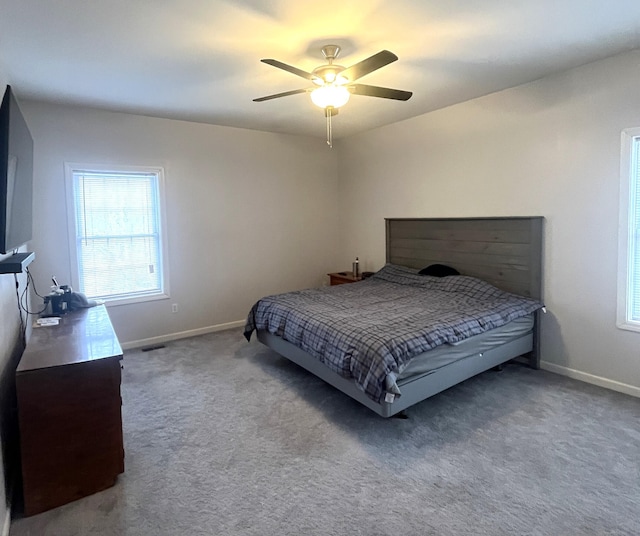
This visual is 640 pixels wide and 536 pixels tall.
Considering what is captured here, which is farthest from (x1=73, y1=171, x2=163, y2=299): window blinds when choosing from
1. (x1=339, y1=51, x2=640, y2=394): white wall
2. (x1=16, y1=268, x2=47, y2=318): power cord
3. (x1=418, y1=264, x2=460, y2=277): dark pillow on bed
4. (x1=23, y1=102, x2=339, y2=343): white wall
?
(x1=339, y1=51, x2=640, y2=394): white wall

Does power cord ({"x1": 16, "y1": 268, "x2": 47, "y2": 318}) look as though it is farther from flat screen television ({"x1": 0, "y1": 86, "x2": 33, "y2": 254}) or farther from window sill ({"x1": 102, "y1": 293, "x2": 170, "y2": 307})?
flat screen television ({"x1": 0, "y1": 86, "x2": 33, "y2": 254})

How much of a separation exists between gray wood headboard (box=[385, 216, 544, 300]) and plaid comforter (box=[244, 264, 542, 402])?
19 cm

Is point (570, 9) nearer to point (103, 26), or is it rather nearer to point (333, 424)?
point (103, 26)

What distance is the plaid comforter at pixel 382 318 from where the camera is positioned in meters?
2.52

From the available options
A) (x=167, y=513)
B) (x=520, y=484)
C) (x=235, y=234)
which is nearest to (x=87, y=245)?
(x=235, y=234)

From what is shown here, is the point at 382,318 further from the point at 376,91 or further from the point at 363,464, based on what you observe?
the point at 376,91

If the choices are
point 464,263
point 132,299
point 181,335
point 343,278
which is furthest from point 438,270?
point 132,299

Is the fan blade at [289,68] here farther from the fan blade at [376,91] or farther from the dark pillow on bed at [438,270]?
the dark pillow on bed at [438,270]

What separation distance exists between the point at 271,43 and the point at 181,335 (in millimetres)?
3352

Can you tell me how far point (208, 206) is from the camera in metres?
4.79

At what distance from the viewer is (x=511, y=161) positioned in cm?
370

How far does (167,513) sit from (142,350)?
2.66 meters

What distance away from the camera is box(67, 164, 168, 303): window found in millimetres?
4086

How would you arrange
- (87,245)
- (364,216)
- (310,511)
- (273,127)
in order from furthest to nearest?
1. (364,216)
2. (273,127)
3. (87,245)
4. (310,511)
